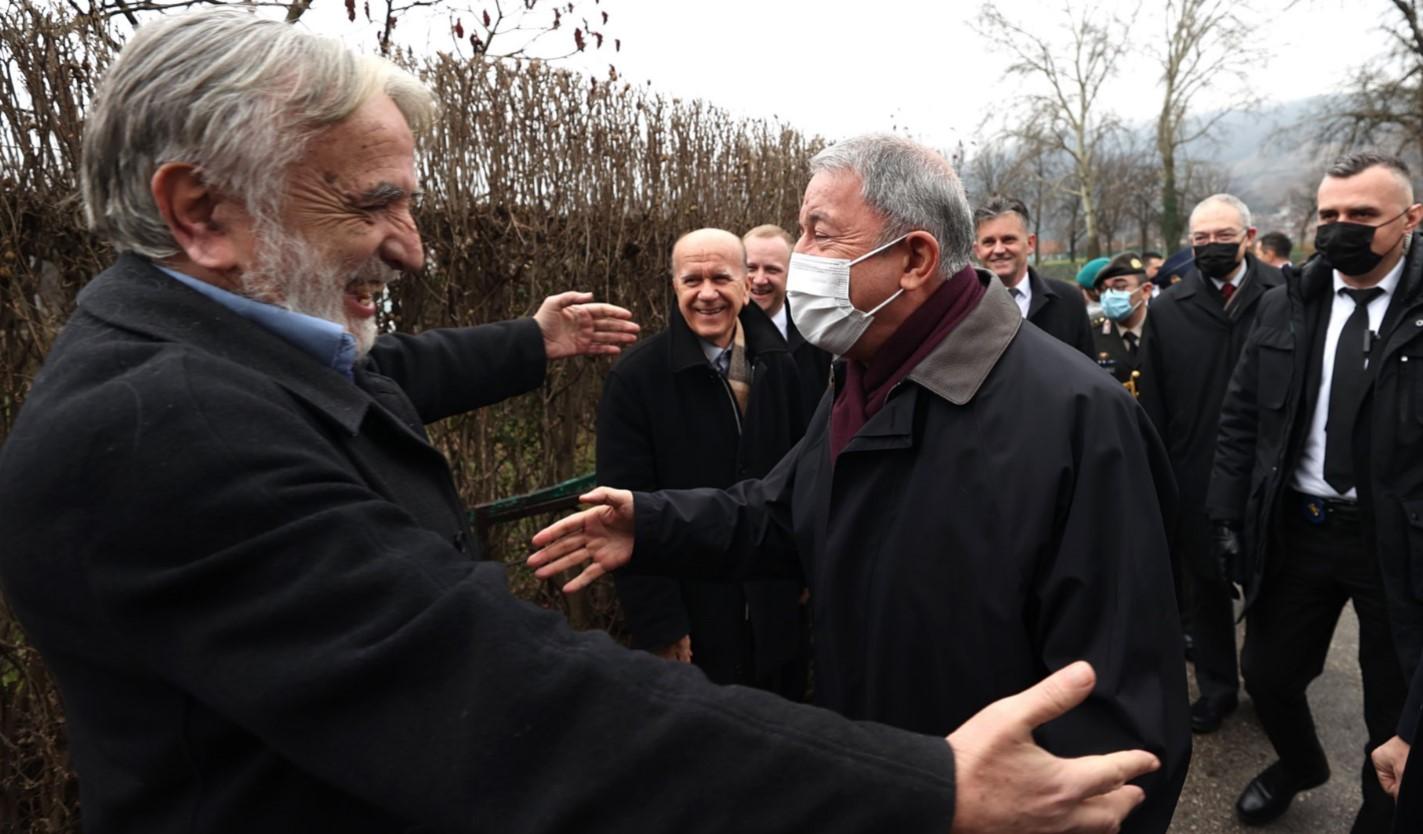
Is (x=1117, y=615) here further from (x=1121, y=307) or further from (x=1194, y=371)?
(x=1121, y=307)

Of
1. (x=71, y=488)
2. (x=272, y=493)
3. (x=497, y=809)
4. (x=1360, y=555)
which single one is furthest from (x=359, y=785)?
(x=1360, y=555)

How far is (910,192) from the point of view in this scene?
2.05 m

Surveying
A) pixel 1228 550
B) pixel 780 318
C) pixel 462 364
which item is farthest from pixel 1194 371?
pixel 462 364

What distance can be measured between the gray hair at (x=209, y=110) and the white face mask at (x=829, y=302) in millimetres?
1149

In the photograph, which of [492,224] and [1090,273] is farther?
[1090,273]

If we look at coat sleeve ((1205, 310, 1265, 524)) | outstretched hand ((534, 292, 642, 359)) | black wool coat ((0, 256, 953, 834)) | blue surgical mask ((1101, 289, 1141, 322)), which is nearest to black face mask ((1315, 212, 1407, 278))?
coat sleeve ((1205, 310, 1265, 524))

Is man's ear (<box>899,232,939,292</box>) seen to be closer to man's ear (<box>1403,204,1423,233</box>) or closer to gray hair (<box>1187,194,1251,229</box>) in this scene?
man's ear (<box>1403,204,1423,233</box>)

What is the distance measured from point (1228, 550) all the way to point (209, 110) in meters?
3.87

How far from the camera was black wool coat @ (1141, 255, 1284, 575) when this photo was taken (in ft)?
15.2

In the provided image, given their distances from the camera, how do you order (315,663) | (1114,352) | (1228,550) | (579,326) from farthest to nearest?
(1114,352), (1228,550), (579,326), (315,663)

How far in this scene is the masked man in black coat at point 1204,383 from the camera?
A: 4.56 meters

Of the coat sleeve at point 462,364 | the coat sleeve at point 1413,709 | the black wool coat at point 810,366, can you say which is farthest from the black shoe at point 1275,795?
the coat sleeve at point 462,364

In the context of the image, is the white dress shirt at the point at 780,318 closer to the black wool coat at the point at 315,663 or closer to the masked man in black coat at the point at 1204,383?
the masked man in black coat at the point at 1204,383

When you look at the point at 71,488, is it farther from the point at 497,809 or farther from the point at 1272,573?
the point at 1272,573
